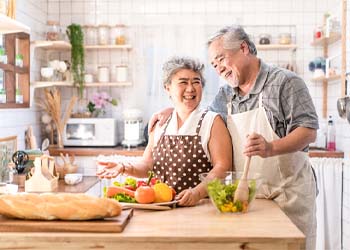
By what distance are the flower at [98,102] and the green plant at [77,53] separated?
0.17 m

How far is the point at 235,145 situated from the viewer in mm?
1999

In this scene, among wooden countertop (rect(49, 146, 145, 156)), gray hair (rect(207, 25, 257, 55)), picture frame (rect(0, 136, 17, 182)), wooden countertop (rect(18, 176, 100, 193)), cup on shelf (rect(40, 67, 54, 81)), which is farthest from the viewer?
cup on shelf (rect(40, 67, 54, 81))

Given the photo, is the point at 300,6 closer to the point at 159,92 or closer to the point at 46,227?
the point at 159,92

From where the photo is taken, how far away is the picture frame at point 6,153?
325cm

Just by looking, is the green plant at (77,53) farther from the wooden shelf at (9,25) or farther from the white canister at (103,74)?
the wooden shelf at (9,25)

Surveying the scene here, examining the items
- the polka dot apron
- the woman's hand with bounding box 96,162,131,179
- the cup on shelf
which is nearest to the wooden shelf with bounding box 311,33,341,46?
the cup on shelf

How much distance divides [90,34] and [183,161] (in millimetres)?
2991

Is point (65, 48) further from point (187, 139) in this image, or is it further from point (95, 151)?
point (187, 139)

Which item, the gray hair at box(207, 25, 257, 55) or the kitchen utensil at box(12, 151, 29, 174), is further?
the kitchen utensil at box(12, 151, 29, 174)

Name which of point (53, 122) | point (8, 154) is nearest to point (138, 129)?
point (53, 122)

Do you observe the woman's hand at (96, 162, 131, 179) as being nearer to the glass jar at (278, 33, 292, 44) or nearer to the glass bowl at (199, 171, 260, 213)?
the glass bowl at (199, 171, 260, 213)

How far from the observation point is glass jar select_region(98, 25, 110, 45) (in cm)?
459

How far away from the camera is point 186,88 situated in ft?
6.51

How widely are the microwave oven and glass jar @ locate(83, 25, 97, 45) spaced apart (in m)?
0.79
